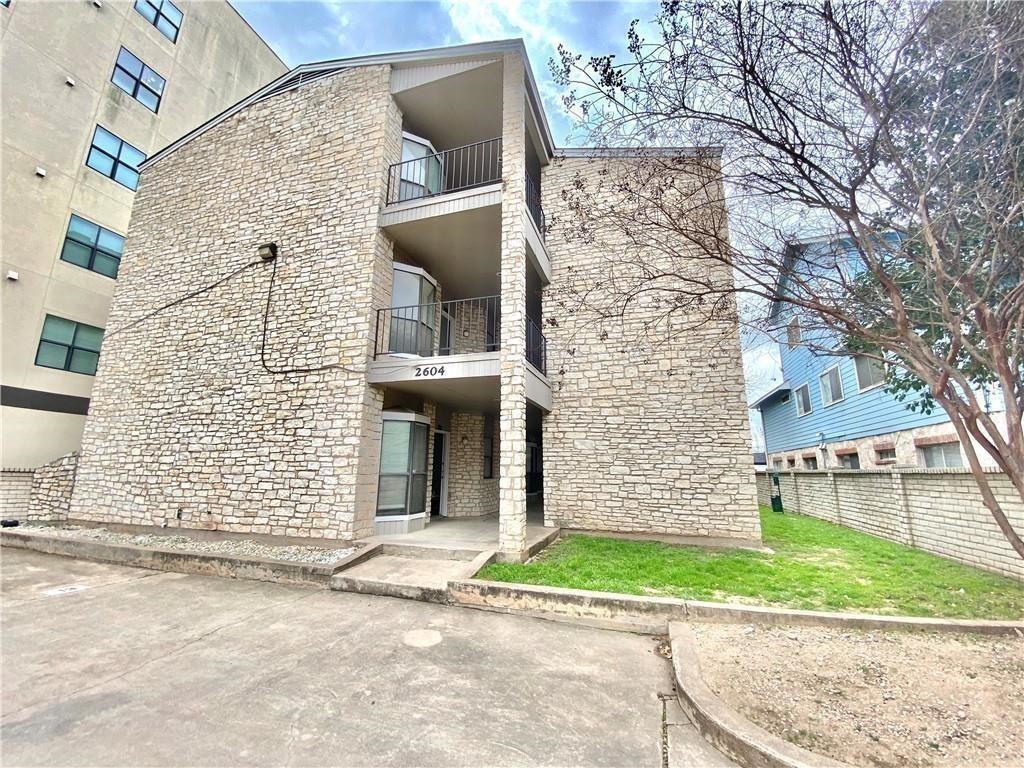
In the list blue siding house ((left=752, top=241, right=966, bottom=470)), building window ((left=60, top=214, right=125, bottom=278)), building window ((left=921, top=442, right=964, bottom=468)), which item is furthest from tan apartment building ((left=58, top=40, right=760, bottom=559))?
building window ((left=921, top=442, right=964, bottom=468))

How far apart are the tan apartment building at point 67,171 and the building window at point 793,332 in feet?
54.9

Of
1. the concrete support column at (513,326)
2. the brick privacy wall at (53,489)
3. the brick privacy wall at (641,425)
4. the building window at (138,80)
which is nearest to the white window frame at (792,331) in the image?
the brick privacy wall at (641,425)

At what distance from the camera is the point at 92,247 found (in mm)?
12359

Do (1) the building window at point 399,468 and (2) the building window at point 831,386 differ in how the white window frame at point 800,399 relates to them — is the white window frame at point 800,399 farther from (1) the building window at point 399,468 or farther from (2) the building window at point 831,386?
(1) the building window at point 399,468

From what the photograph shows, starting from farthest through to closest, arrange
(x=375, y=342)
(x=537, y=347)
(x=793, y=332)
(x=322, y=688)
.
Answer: (x=537, y=347) → (x=375, y=342) → (x=793, y=332) → (x=322, y=688)

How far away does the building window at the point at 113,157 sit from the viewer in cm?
1245

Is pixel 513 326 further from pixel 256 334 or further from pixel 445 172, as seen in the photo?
pixel 256 334

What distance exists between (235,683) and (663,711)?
3198 millimetres

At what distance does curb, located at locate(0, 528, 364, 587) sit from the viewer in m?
5.93

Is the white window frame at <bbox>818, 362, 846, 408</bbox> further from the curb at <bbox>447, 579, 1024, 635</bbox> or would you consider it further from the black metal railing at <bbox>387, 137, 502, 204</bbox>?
the black metal railing at <bbox>387, 137, 502, 204</bbox>

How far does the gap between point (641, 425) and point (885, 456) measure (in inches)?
298

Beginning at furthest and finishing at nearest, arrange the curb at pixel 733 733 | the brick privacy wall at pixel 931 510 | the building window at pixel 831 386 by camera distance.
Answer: the building window at pixel 831 386, the brick privacy wall at pixel 931 510, the curb at pixel 733 733

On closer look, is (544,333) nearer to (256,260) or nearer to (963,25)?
(256,260)

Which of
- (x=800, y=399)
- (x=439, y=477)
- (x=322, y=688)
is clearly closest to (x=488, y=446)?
(x=439, y=477)
